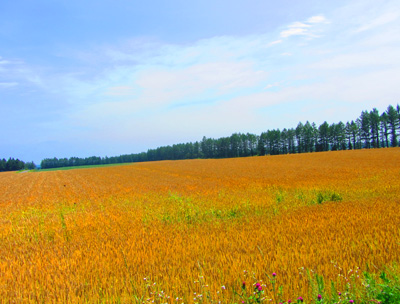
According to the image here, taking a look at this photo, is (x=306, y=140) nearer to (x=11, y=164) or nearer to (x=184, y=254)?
(x=184, y=254)

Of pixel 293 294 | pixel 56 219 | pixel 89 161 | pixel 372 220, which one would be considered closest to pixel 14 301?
pixel 293 294

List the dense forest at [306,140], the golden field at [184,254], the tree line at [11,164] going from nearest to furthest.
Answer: the golden field at [184,254] → the dense forest at [306,140] → the tree line at [11,164]

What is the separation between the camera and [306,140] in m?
95.1

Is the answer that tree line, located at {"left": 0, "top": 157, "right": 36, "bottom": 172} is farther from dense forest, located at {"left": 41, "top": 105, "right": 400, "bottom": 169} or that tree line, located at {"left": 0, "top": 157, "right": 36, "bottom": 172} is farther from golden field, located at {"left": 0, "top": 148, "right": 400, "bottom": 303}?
golden field, located at {"left": 0, "top": 148, "right": 400, "bottom": 303}

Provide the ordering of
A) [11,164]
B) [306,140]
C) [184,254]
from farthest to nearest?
[11,164], [306,140], [184,254]

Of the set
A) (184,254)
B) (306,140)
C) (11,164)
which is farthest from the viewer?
(11,164)

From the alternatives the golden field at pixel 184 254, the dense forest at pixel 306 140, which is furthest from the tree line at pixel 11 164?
the golden field at pixel 184 254

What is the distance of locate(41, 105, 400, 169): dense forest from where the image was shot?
7888 cm

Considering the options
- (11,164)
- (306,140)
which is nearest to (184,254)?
(306,140)

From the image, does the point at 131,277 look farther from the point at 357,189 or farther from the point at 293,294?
the point at 357,189

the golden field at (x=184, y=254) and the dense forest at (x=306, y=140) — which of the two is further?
the dense forest at (x=306, y=140)

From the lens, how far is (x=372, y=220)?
6.12 m

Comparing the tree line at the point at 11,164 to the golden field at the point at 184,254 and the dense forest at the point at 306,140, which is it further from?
the golden field at the point at 184,254

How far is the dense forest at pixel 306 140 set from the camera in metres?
78.9
